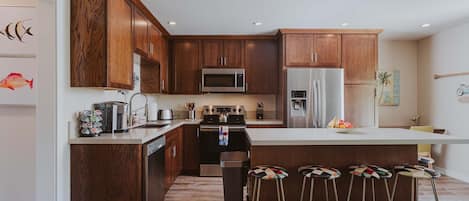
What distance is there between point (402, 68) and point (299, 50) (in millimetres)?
2162

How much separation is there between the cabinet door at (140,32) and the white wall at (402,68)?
4076mm

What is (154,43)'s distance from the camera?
3926 millimetres

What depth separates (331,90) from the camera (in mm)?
4273

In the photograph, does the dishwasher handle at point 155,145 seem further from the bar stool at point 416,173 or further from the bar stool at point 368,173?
the bar stool at point 416,173

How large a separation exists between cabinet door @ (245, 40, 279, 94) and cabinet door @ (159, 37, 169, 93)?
135 centimetres

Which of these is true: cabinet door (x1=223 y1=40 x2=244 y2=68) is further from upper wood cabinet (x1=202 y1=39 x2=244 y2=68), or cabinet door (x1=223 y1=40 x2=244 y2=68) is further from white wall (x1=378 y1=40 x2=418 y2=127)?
white wall (x1=378 y1=40 x2=418 y2=127)

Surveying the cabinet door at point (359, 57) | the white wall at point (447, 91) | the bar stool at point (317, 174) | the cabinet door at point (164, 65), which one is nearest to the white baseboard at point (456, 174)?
the white wall at point (447, 91)

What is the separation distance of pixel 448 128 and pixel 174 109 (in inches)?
177

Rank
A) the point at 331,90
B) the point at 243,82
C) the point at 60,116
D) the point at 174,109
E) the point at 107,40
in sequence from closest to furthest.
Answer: the point at 60,116, the point at 107,40, the point at 331,90, the point at 243,82, the point at 174,109

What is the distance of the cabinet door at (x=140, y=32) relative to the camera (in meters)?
3.17

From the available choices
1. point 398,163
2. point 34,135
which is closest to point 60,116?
point 34,135

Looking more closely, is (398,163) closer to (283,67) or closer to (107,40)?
(283,67)

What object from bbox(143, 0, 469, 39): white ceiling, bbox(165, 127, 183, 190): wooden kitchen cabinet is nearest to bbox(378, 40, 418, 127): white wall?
bbox(143, 0, 469, 39): white ceiling

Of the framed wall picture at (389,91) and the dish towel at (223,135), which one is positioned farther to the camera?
the framed wall picture at (389,91)
